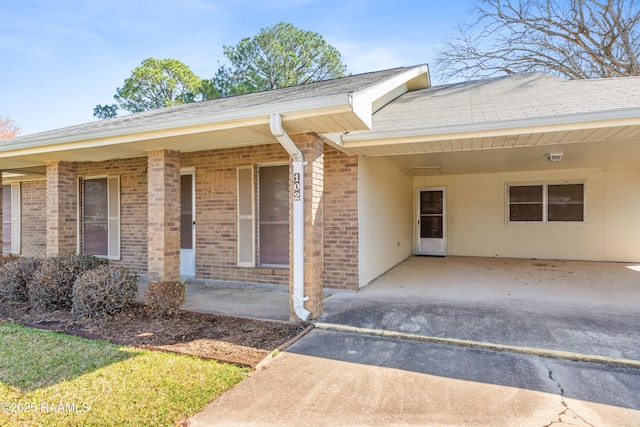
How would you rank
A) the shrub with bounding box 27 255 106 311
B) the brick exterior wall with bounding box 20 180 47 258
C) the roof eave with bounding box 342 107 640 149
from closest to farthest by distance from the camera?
the roof eave with bounding box 342 107 640 149 → the shrub with bounding box 27 255 106 311 → the brick exterior wall with bounding box 20 180 47 258

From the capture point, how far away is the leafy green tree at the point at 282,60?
19.8 m

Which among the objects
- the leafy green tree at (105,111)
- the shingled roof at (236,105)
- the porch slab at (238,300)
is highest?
the leafy green tree at (105,111)

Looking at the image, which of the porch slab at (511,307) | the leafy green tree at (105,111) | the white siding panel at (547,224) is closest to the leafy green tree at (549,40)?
the white siding panel at (547,224)

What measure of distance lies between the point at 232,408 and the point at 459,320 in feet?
9.78

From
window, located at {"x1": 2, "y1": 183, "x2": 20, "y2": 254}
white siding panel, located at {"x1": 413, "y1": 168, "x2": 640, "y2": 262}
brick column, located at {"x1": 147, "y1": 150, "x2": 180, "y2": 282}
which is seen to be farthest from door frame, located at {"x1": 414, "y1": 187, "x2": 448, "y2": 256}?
window, located at {"x1": 2, "y1": 183, "x2": 20, "y2": 254}

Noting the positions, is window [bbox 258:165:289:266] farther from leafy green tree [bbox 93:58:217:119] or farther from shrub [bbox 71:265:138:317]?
leafy green tree [bbox 93:58:217:119]

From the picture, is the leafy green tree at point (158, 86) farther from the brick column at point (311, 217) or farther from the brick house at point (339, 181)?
the brick column at point (311, 217)

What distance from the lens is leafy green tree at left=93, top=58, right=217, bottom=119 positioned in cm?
2212

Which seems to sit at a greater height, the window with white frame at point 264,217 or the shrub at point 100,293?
the window with white frame at point 264,217

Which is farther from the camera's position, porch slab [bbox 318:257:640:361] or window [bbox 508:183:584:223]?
window [bbox 508:183:584:223]

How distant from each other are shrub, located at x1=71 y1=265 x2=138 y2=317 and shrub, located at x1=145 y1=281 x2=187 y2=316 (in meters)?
0.40

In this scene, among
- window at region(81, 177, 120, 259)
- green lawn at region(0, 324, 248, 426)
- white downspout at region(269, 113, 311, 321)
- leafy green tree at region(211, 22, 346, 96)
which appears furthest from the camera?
leafy green tree at region(211, 22, 346, 96)

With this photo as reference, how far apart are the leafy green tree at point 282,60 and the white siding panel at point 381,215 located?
39.9 feet

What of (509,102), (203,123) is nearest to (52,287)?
(203,123)
